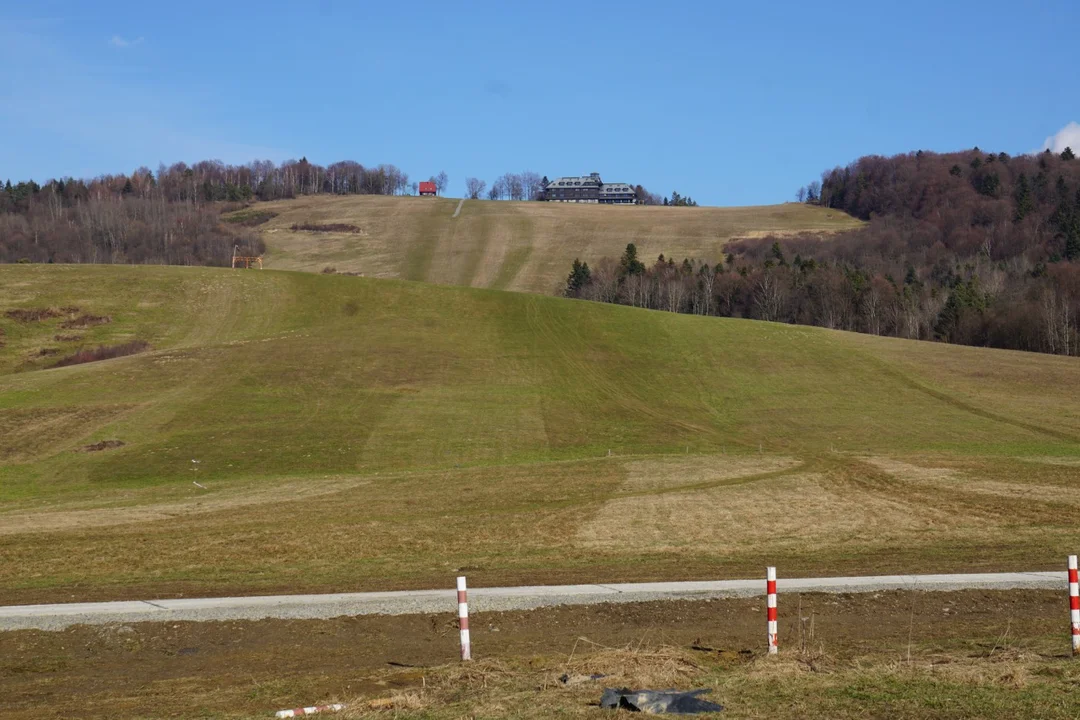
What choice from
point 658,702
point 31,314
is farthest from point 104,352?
point 658,702

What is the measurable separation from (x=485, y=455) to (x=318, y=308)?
141 feet

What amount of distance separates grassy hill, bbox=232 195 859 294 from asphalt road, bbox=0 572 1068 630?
121088mm

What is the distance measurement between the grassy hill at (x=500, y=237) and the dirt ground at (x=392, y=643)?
404ft

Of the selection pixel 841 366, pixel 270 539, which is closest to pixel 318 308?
pixel 841 366

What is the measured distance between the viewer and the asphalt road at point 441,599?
1736cm

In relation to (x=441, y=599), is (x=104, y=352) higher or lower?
higher

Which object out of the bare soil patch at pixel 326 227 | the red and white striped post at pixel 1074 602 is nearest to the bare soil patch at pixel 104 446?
the red and white striped post at pixel 1074 602

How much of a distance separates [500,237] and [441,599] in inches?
6115

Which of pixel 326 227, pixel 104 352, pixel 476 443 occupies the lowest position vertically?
pixel 476 443

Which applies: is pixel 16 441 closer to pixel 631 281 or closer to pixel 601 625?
pixel 601 625

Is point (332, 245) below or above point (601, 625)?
above

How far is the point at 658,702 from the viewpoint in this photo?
34.7 ft

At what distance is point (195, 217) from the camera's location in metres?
190

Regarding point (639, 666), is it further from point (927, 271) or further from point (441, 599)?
point (927, 271)
